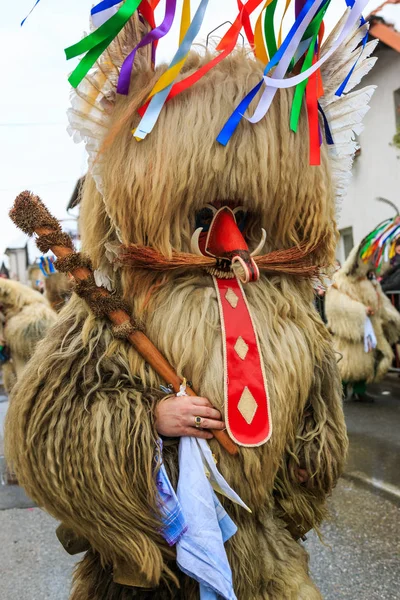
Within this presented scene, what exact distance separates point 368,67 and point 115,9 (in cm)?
73

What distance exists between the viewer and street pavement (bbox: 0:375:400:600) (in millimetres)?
2768

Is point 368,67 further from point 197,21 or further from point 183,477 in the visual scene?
point 183,477

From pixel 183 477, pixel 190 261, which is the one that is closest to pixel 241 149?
pixel 190 261

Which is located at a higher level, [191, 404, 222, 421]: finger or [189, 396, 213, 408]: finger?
[189, 396, 213, 408]: finger

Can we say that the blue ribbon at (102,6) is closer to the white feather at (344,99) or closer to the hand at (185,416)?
the white feather at (344,99)

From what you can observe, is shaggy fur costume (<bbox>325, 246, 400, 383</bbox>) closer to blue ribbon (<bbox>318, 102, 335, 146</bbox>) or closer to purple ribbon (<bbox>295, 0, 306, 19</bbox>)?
blue ribbon (<bbox>318, 102, 335, 146</bbox>)

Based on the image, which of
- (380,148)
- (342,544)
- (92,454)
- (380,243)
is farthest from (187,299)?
(380,148)

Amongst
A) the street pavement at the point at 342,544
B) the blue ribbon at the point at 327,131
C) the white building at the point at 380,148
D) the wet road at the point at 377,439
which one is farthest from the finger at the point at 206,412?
the white building at the point at 380,148

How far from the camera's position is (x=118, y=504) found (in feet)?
A: 4.66

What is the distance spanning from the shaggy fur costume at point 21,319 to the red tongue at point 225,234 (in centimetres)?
303

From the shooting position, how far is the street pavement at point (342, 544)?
2.77 meters

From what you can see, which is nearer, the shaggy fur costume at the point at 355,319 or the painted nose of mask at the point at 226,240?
the painted nose of mask at the point at 226,240

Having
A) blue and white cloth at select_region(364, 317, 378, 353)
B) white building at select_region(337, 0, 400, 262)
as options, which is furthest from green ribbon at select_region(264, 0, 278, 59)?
white building at select_region(337, 0, 400, 262)

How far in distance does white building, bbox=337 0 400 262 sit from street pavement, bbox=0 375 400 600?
598cm
